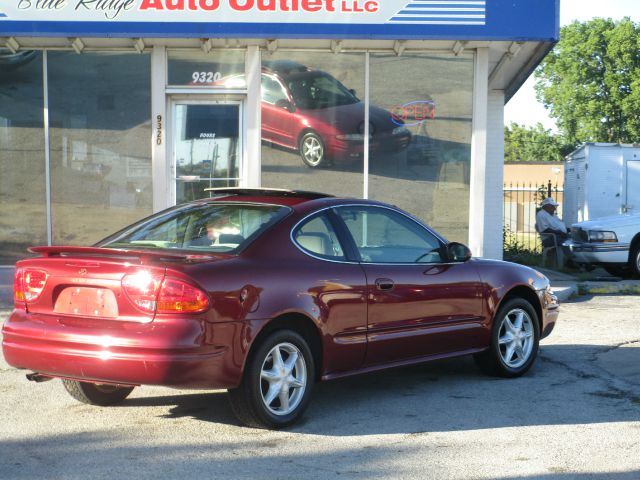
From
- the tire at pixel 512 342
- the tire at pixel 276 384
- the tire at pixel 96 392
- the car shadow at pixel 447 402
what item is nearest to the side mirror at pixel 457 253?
the tire at pixel 512 342

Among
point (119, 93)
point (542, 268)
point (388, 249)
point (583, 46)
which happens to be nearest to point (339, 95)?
point (119, 93)

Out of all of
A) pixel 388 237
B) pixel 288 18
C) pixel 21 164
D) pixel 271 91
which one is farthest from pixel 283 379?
pixel 21 164

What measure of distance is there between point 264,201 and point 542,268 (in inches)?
465

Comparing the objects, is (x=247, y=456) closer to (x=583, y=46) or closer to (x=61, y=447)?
(x=61, y=447)

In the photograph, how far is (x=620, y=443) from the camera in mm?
5633

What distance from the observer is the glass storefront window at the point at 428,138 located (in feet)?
46.5

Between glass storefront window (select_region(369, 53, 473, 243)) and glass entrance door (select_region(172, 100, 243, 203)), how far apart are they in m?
2.11

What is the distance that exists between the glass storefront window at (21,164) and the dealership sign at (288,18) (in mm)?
1151

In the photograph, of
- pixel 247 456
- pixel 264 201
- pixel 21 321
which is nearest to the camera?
pixel 247 456

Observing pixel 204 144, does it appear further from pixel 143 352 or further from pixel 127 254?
pixel 143 352

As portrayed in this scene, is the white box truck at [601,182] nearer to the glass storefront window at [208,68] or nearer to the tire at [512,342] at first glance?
the glass storefront window at [208,68]

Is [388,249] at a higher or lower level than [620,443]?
higher

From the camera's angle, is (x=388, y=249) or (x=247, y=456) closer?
(x=247, y=456)

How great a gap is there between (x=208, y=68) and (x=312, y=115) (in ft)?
5.59
